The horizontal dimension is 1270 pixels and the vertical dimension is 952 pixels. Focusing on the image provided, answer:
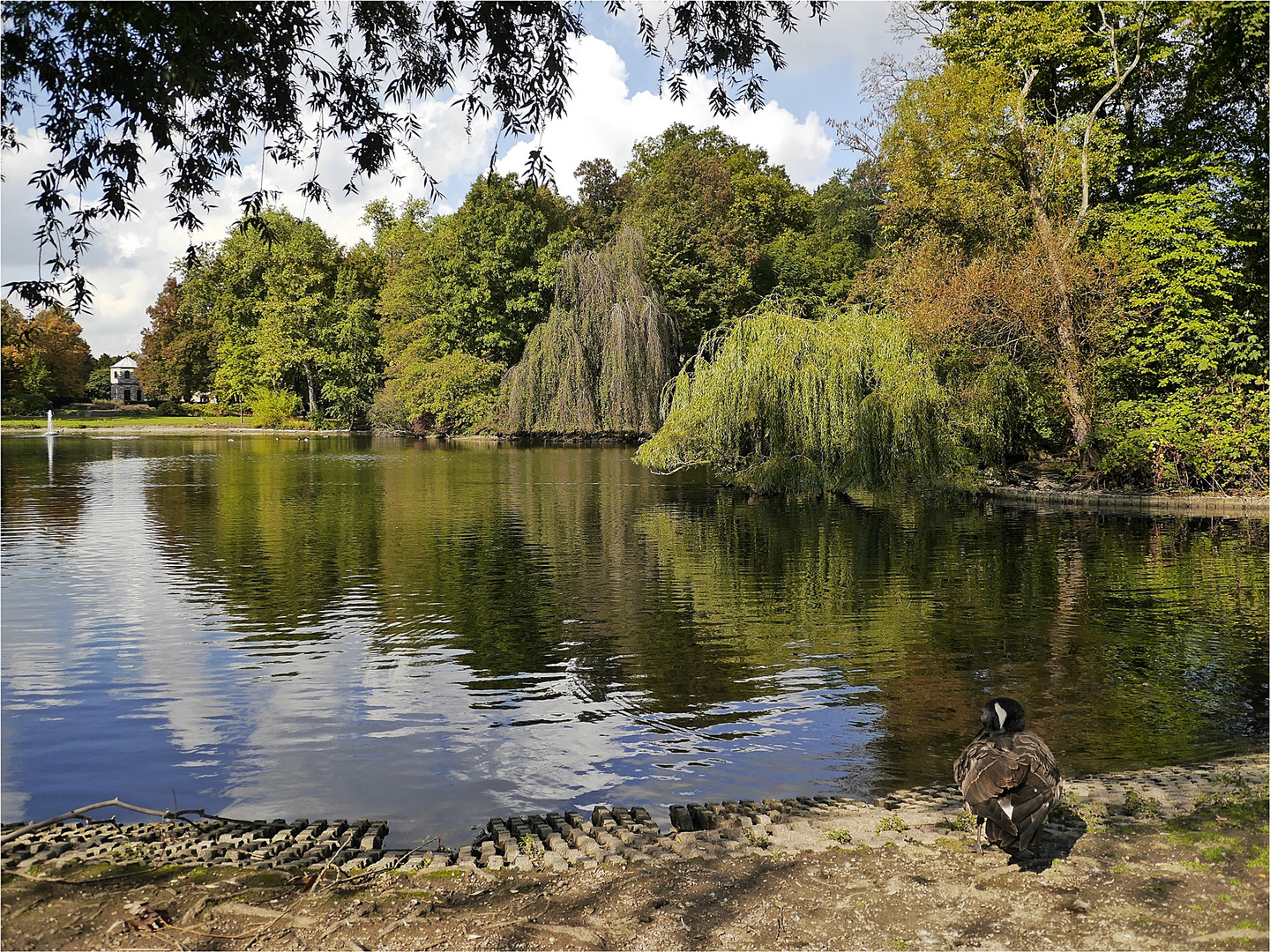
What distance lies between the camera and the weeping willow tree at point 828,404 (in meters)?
21.6

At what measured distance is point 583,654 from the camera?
10.1m

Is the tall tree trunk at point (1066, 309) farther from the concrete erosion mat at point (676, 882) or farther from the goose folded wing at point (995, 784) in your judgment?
the goose folded wing at point (995, 784)

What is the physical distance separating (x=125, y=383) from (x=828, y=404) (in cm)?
11668

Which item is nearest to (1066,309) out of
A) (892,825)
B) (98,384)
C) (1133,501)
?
(1133,501)

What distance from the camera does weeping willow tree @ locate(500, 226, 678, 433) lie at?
43938mm

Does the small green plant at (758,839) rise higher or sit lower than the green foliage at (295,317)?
lower

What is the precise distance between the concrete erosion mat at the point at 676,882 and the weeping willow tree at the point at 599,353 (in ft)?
127

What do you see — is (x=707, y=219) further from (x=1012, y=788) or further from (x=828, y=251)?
(x=1012, y=788)

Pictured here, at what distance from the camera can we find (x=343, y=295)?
6919cm

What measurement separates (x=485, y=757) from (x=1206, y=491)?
21.6 meters

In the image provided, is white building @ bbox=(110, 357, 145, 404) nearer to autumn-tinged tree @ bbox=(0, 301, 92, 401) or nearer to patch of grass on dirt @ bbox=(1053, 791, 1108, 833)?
autumn-tinged tree @ bbox=(0, 301, 92, 401)

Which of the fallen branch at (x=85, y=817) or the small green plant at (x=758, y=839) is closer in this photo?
the fallen branch at (x=85, y=817)

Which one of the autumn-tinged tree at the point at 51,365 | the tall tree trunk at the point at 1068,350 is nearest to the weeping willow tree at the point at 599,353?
the tall tree trunk at the point at 1068,350

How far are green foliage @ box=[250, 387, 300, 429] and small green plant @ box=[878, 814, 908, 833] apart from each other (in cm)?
6857
